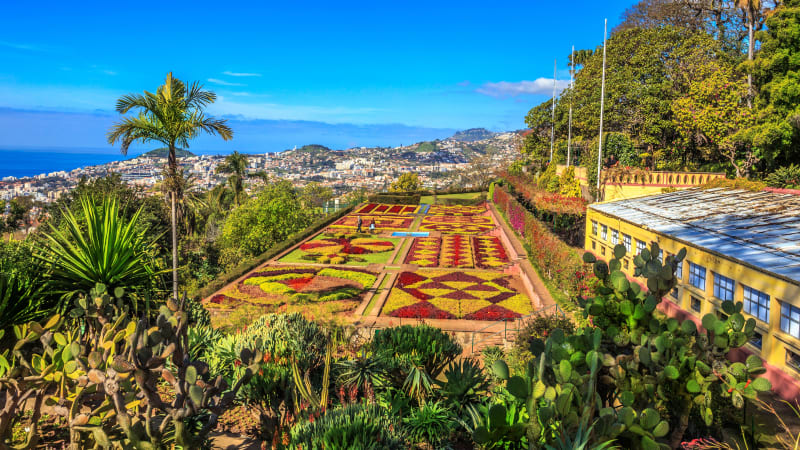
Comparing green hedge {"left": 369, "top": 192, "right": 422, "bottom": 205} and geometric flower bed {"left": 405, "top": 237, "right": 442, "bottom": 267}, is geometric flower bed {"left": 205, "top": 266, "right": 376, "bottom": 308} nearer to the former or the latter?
geometric flower bed {"left": 405, "top": 237, "right": 442, "bottom": 267}

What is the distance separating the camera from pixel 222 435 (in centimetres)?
676

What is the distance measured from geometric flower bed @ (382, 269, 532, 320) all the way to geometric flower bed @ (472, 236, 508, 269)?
72.2 inches

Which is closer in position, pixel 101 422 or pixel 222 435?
pixel 101 422

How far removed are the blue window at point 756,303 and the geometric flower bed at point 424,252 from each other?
16.3 meters

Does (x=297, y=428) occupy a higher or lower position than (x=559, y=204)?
→ lower

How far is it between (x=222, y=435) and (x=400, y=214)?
125ft

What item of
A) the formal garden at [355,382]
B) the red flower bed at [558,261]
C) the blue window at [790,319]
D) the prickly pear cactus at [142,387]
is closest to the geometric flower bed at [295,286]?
the red flower bed at [558,261]

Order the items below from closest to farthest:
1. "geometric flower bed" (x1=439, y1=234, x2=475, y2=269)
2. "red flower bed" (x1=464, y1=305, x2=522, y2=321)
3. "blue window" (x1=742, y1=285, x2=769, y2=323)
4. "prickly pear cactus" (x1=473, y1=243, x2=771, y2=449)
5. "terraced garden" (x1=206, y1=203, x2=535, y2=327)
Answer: "prickly pear cactus" (x1=473, y1=243, x2=771, y2=449), "blue window" (x1=742, y1=285, x2=769, y2=323), "red flower bed" (x1=464, y1=305, x2=522, y2=321), "terraced garden" (x1=206, y1=203, x2=535, y2=327), "geometric flower bed" (x1=439, y1=234, x2=475, y2=269)

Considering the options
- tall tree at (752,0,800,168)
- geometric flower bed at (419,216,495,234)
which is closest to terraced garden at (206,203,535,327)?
geometric flower bed at (419,216,495,234)

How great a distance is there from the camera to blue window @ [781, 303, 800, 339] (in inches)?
289

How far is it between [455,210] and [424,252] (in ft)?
70.0

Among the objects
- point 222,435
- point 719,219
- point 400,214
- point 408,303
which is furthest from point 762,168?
point 222,435

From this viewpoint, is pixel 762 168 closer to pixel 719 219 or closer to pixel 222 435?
pixel 719 219

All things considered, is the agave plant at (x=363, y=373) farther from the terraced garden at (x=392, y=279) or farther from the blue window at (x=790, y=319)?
the terraced garden at (x=392, y=279)
